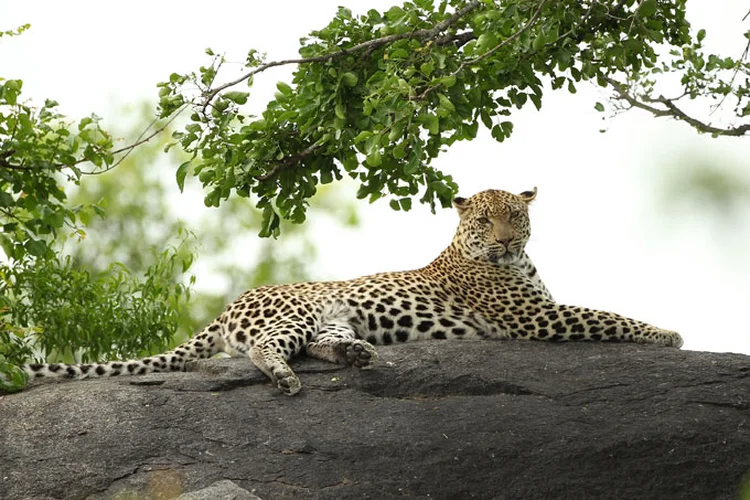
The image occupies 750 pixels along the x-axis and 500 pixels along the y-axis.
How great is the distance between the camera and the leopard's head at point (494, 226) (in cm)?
1203

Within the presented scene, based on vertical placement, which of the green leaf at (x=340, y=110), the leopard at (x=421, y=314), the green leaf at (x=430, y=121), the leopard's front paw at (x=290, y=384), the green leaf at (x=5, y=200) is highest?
the green leaf at (x=340, y=110)

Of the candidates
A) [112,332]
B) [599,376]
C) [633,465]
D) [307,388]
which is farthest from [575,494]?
[112,332]

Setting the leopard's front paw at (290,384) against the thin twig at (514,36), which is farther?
the leopard's front paw at (290,384)

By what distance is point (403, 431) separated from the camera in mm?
9688

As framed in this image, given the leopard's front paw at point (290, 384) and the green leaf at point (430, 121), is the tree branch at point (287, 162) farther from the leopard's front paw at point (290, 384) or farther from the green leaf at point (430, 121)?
the green leaf at point (430, 121)

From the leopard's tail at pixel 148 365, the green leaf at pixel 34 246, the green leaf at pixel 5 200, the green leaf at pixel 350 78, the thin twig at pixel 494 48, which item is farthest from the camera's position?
the leopard's tail at pixel 148 365

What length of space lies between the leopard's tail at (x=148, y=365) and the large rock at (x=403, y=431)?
367mm

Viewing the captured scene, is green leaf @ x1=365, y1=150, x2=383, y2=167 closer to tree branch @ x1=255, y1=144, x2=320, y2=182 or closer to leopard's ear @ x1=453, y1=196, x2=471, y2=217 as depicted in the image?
tree branch @ x1=255, y1=144, x2=320, y2=182

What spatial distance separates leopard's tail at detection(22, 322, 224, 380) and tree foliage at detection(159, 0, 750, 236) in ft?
4.16

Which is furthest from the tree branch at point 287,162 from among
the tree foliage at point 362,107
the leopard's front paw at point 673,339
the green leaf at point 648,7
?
the leopard's front paw at point 673,339

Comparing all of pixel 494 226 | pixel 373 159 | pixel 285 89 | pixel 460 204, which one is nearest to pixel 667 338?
pixel 494 226

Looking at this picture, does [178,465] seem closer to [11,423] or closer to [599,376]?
[11,423]

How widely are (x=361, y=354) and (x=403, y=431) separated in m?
1.08

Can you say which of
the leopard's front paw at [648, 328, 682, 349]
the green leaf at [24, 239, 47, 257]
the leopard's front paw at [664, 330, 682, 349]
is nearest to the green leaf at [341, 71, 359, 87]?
the green leaf at [24, 239, 47, 257]
